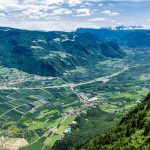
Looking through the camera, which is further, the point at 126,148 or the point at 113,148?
the point at 113,148

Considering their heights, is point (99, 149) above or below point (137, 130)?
below

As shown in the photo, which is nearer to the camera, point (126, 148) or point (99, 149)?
point (126, 148)

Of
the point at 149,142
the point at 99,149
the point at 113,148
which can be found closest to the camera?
the point at 149,142

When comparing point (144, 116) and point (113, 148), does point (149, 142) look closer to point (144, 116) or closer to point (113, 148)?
point (113, 148)

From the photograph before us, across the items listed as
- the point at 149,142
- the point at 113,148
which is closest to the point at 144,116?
the point at 113,148

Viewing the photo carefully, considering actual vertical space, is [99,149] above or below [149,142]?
below

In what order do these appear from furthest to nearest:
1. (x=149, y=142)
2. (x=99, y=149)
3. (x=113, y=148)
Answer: (x=99, y=149) → (x=113, y=148) → (x=149, y=142)

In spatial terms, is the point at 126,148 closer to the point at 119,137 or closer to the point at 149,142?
the point at 149,142

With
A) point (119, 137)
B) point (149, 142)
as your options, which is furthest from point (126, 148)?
point (119, 137)

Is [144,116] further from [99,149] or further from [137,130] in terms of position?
[99,149]
